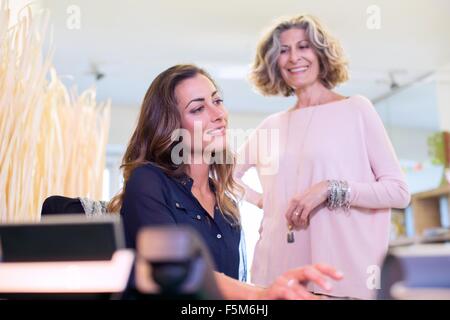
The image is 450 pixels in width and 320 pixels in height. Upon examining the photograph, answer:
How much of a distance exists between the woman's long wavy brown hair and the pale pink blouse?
104 mm

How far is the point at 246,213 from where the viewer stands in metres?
1.09

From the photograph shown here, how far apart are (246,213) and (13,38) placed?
67cm

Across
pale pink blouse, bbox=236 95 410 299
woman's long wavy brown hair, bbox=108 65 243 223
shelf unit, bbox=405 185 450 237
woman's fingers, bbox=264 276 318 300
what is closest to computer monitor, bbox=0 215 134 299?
woman's fingers, bbox=264 276 318 300

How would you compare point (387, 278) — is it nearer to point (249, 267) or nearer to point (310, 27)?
point (249, 267)

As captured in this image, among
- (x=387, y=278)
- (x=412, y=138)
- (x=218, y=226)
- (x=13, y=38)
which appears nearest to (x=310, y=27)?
(x=412, y=138)

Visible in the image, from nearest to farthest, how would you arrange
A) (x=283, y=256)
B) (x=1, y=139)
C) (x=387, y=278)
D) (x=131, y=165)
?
(x=387, y=278)
(x=131, y=165)
(x=283, y=256)
(x=1, y=139)

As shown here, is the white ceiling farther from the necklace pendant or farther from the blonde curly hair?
the necklace pendant

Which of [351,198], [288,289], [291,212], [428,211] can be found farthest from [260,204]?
[288,289]

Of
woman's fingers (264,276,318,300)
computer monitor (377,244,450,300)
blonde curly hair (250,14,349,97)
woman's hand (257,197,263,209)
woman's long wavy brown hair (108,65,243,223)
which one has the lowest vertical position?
woman's fingers (264,276,318,300)

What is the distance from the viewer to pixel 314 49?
114 cm

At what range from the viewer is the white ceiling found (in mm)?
1254

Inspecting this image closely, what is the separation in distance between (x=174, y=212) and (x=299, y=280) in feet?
1.26

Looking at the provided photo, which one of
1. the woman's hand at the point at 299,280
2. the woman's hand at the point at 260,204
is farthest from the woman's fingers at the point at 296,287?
the woman's hand at the point at 260,204

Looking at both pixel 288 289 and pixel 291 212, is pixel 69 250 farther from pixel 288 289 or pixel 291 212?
pixel 291 212
